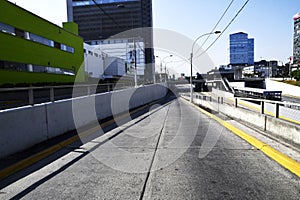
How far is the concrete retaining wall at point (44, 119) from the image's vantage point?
16.2 ft

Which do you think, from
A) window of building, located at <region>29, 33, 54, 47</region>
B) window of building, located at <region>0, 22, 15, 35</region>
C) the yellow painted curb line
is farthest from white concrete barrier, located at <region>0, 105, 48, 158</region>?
window of building, located at <region>29, 33, 54, 47</region>

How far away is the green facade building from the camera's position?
22.4 meters

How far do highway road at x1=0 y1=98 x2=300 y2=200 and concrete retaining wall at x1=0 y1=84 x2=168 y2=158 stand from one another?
2.88 feet

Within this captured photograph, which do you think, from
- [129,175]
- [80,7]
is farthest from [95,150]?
[80,7]

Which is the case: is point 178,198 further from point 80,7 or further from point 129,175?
point 80,7

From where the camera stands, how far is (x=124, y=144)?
6168 millimetres

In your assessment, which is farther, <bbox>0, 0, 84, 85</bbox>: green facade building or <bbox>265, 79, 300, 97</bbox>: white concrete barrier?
<bbox>265, 79, 300, 97</bbox>: white concrete barrier

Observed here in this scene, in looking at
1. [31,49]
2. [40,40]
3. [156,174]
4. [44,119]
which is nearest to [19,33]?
[31,49]

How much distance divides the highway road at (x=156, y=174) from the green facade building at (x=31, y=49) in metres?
20.9

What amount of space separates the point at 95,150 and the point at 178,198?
3004 millimetres

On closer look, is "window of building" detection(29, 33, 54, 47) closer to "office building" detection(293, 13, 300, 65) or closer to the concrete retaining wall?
the concrete retaining wall

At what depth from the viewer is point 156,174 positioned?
4.04 meters

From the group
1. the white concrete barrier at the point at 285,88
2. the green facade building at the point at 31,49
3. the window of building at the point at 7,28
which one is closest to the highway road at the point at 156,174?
the green facade building at the point at 31,49

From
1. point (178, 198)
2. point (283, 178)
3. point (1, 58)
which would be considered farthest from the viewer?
point (1, 58)
